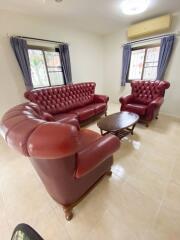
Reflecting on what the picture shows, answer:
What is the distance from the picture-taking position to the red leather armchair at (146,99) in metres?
2.80

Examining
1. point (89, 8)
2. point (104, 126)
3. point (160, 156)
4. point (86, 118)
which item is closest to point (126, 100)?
point (86, 118)

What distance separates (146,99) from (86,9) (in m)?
2.52

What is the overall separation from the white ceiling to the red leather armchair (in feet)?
5.15

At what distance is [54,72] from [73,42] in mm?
1138

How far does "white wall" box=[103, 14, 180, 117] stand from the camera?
3.18 metres

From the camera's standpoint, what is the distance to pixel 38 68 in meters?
3.31

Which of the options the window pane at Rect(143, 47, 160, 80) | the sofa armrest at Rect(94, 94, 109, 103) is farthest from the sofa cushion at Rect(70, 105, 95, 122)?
the window pane at Rect(143, 47, 160, 80)

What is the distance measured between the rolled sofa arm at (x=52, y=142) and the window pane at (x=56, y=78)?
3.29 m

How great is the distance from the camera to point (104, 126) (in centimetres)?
215

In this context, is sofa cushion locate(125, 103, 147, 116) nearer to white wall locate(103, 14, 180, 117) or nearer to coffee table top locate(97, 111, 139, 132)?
coffee table top locate(97, 111, 139, 132)

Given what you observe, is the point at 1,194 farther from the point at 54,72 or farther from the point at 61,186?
the point at 54,72

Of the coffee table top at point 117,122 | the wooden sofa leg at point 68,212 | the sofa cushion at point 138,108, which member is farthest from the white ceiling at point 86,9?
the wooden sofa leg at point 68,212

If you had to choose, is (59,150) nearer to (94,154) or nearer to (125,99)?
(94,154)

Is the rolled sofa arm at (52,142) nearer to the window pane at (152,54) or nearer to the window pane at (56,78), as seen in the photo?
the window pane at (56,78)
